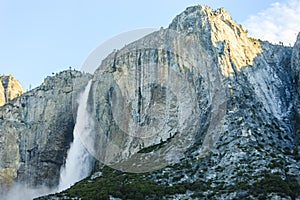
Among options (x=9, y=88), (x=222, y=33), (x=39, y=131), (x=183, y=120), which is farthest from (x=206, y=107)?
(x=9, y=88)

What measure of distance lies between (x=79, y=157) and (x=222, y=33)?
3268 cm

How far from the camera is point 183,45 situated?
81.2 meters

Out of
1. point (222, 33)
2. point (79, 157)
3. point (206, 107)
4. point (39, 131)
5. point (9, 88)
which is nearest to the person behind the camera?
point (206, 107)

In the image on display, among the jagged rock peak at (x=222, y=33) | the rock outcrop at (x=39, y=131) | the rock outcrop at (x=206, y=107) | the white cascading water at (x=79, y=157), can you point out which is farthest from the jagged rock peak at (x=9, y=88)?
the jagged rock peak at (x=222, y=33)

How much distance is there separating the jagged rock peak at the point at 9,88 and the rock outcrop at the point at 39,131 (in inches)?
705

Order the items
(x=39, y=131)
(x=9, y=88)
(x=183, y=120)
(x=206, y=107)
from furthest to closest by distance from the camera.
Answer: (x=9, y=88)
(x=39, y=131)
(x=183, y=120)
(x=206, y=107)

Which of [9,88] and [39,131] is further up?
[9,88]

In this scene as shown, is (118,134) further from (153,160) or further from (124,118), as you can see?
(153,160)

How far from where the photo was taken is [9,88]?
415 feet

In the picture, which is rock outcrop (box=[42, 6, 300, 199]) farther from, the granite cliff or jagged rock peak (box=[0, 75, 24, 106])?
jagged rock peak (box=[0, 75, 24, 106])

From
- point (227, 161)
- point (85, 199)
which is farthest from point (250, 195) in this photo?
point (85, 199)

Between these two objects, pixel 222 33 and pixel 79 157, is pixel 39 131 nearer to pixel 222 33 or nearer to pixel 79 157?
pixel 79 157

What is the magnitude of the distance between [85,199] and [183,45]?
1341 inches

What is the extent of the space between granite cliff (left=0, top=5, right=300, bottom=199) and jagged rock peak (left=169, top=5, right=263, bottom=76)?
218 millimetres
